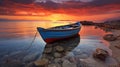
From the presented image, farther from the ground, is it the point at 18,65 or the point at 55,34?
the point at 55,34

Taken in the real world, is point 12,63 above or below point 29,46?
above

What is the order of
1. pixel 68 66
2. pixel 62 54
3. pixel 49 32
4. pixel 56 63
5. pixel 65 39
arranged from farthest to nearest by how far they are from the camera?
pixel 65 39 < pixel 49 32 < pixel 62 54 < pixel 56 63 < pixel 68 66

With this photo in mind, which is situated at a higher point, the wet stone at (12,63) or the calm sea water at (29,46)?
the wet stone at (12,63)

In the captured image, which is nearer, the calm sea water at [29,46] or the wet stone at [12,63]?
the wet stone at [12,63]

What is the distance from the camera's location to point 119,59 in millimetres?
12109

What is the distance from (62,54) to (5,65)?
5214 mm

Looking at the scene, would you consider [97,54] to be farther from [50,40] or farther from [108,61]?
[50,40]

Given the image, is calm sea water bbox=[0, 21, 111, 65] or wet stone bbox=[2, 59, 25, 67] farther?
calm sea water bbox=[0, 21, 111, 65]

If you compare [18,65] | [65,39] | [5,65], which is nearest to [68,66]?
[18,65]

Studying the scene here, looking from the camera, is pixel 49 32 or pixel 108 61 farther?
pixel 49 32

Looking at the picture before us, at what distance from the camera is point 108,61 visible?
11.9 meters

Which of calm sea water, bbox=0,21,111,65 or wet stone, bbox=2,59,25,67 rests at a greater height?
wet stone, bbox=2,59,25,67

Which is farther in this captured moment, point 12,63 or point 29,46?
point 29,46

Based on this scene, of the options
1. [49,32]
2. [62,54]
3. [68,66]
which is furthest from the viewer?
[49,32]
